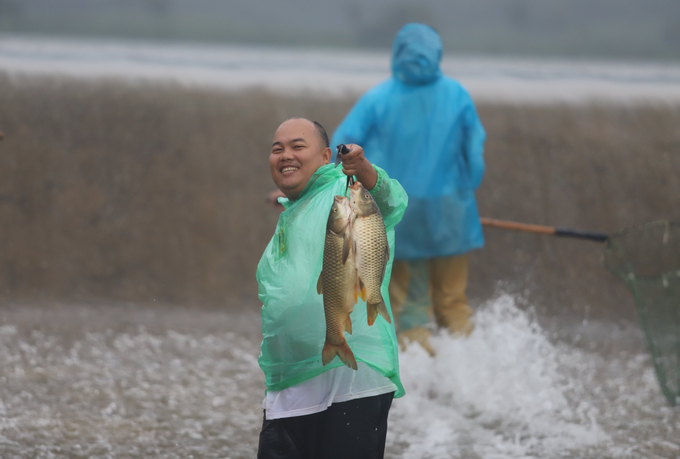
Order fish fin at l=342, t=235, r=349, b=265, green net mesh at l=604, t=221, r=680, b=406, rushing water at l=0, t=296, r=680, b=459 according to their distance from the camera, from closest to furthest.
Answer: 1. fish fin at l=342, t=235, r=349, b=265
2. rushing water at l=0, t=296, r=680, b=459
3. green net mesh at l=604, t=221, r=680, b=406

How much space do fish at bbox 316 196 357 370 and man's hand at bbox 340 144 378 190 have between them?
4.4 inches

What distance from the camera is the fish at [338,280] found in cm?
173

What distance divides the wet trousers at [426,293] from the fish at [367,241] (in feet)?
8.33

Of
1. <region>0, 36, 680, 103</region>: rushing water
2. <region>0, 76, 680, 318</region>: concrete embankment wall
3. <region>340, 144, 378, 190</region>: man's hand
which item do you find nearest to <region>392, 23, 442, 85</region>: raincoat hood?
<region>340, 144, 378, 190</region>: man's hand

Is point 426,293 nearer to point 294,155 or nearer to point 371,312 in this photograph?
point 294,155

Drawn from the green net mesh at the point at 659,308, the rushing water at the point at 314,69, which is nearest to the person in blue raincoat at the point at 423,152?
the green net mesh at the point at 659,308

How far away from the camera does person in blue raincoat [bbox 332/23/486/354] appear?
415 cm

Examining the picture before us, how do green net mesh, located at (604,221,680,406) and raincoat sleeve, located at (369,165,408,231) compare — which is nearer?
raincoat sleeve, located at (369,165,408,231)

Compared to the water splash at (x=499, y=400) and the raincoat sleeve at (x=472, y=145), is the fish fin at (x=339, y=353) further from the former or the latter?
the raincoat sleeve at (x=472, y=145)

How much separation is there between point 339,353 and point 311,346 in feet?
0.61

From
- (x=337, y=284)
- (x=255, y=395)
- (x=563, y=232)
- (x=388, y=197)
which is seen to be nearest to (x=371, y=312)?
(x=337, y=284)

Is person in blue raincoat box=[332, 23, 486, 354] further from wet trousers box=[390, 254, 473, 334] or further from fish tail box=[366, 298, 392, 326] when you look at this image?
fish tail box=[366, 298, 392, 326]

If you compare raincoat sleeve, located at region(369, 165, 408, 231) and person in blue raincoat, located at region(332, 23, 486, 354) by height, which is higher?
person in blue raincoat, located at region(332, 23, 486, 354)

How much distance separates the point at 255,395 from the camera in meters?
4.23
